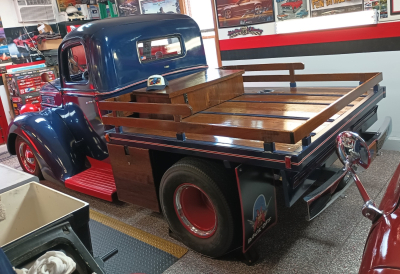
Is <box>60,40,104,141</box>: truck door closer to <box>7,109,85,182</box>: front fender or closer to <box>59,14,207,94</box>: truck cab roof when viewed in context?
<box>59,14,207,94</box>: truck cab roof

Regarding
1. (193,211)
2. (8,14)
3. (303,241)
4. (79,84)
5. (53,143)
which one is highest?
(8,14)

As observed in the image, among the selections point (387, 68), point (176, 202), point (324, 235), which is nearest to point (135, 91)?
point (176, 202)

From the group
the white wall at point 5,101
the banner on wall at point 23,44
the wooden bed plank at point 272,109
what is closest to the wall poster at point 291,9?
the wooden bed plank at point 272,109

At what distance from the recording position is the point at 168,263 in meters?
2.79

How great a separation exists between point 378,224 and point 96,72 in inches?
111

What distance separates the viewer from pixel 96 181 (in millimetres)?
3832

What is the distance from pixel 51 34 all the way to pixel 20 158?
3681 millimetres

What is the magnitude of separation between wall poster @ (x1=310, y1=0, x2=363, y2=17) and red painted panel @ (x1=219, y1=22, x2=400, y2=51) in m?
0.22

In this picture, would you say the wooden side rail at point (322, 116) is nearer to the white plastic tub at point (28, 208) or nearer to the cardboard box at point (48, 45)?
the white plastic tub at point (28, 208)

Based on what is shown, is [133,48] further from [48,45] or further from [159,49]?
[48,45]

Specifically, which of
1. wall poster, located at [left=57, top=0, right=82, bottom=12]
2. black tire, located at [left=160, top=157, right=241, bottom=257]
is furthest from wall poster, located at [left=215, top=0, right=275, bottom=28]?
wall poster, located at [left=57, top=0, right=82, bottom=12]

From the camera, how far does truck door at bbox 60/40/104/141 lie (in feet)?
12.1

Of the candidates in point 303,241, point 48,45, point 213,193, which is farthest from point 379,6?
point 48,45

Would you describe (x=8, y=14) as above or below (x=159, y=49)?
above
